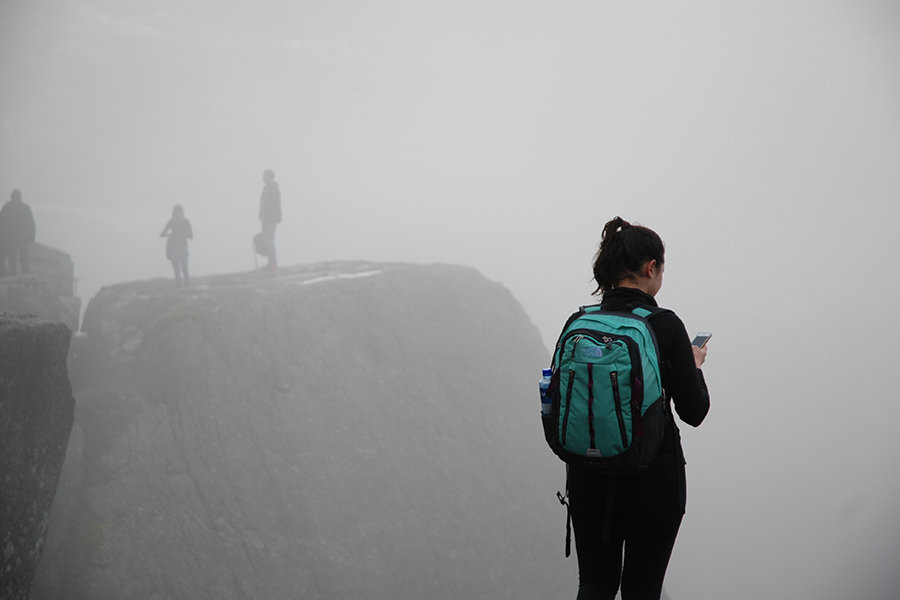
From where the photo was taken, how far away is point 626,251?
3.71 m

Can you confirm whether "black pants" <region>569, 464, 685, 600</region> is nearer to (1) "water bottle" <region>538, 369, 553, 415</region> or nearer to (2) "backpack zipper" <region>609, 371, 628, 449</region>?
(2) "backpack zipper" <region>609, 371, 628, 449</region>

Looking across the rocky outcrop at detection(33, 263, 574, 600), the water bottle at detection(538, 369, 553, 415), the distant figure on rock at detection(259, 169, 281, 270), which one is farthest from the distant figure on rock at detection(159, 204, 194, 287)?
the water bottle at detection(538, 369, 553, 415)

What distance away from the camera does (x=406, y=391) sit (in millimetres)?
26250

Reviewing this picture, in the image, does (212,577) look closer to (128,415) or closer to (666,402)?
(128,415)

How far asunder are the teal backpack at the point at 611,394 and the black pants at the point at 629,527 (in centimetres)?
16

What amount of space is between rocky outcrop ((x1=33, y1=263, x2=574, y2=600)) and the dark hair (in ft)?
57.4

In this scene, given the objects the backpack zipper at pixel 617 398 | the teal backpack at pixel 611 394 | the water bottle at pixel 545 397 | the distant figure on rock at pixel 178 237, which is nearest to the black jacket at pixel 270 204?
the distant figure on rock at pixel 178 237

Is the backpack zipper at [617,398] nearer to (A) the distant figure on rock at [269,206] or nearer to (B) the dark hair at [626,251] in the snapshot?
(B) the dark hair at [626,251]

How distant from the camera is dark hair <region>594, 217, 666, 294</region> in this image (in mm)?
3719

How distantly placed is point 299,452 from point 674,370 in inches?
799

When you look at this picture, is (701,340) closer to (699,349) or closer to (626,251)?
(699,349)

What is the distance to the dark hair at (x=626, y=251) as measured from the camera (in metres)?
3.72

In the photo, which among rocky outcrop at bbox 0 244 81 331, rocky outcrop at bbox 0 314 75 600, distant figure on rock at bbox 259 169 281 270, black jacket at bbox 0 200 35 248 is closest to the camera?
rocky outcrop at bbox 0 314 75 600

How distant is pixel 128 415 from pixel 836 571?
106930mm
